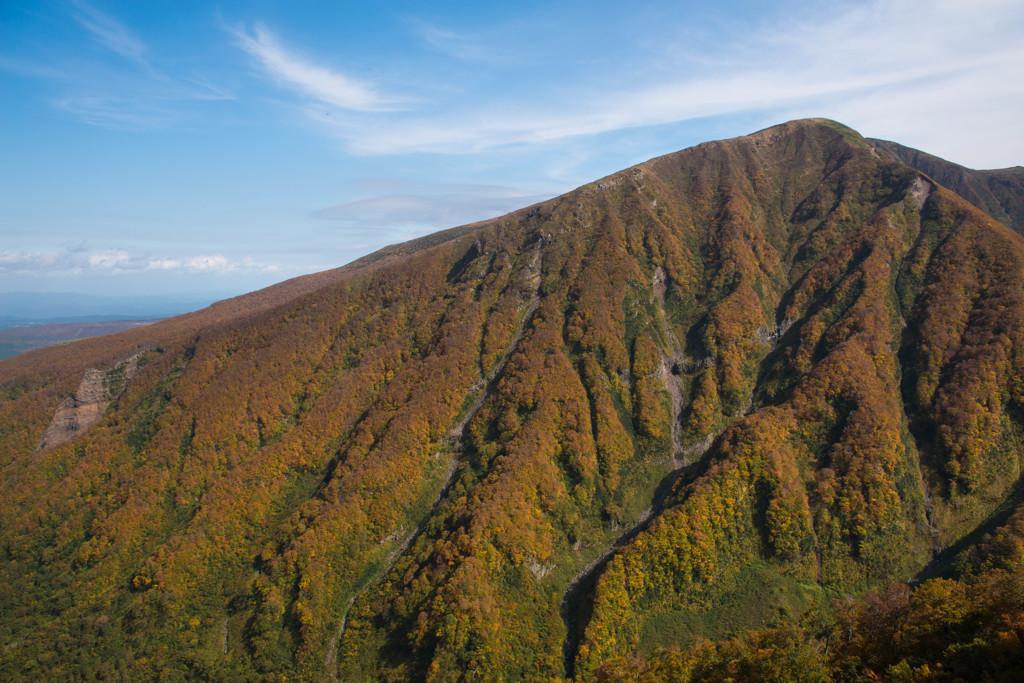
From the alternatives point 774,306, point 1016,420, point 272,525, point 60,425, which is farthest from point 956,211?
point 60,425

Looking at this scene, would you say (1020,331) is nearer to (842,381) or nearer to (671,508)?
(842,381)

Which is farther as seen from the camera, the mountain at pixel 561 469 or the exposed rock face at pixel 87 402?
the exposed rock face at pixel 87 402

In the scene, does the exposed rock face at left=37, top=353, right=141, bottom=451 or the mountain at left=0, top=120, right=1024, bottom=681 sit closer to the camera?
the mountain at left=0, top=120, right=1024, bottom=681

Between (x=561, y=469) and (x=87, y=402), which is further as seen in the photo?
(x=87, y=402)

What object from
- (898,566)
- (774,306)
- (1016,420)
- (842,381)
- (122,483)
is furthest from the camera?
(774,306)
